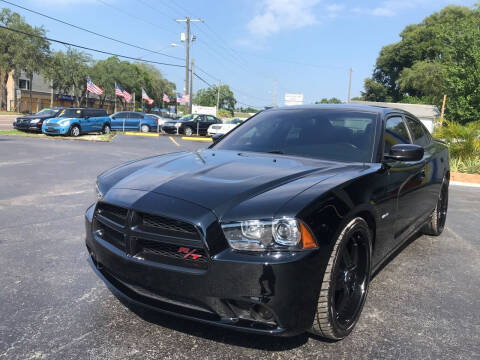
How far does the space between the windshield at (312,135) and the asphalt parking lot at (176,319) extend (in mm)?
1189

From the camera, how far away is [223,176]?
2676 mm

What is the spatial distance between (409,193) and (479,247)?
6.30 ft

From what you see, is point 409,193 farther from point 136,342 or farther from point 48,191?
point 48,191

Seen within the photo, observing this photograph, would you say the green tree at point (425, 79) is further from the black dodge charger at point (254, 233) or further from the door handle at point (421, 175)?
the black dodge charger at point (254, 233)

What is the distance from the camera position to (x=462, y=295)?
3398 mm

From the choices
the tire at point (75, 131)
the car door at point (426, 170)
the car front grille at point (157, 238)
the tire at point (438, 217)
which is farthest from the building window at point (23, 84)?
the car front grille at point (157, 238)

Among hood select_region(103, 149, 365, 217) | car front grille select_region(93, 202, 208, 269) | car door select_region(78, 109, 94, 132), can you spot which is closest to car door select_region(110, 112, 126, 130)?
car door select_region(78, 109, 94, 132)

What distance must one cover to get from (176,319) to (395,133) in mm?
2499

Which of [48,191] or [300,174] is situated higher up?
[300,174]

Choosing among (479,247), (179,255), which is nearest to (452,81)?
(479,247)

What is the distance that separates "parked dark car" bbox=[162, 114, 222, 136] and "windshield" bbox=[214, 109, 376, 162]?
24.9 metres

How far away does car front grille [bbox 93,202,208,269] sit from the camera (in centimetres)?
215

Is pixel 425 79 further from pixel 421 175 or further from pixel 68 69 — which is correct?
pixel 421 175

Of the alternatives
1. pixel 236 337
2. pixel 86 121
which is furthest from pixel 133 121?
pixel 236 337
